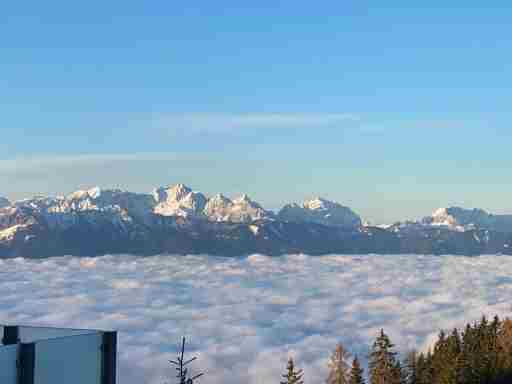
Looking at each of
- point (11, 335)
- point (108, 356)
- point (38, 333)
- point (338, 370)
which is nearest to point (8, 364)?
point (108, 356)

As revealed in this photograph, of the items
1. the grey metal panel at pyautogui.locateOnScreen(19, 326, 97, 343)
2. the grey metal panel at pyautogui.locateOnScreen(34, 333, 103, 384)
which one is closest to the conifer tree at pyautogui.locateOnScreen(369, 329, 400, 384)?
the grey metal panel at pyautogui.locateOnScreen(19, 326, 97, 343)

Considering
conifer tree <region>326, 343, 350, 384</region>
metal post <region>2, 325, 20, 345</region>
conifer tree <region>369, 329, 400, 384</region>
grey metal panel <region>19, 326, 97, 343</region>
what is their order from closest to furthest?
grey metal panel <region>19, 326, 97, 343</region> < metal post <region>2, 325, 20, 345</region> < conifer tree <region>369, 329, 400, 384</region> < conifer tree <region>326, 343, 350, 384</region>

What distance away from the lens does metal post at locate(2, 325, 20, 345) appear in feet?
148

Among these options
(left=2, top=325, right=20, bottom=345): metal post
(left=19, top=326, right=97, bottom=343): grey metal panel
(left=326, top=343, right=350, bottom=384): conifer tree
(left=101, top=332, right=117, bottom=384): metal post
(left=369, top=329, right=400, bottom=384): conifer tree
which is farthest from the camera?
(left=326, top=343, right=350, bottom=384): conifer tree

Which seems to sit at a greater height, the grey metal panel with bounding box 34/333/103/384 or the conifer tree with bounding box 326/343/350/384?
the grey metal panel with bounding box 34/333/103/384

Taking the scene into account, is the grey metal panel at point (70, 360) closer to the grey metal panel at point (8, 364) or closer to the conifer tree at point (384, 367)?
the grey metal panel at point (8, 364)

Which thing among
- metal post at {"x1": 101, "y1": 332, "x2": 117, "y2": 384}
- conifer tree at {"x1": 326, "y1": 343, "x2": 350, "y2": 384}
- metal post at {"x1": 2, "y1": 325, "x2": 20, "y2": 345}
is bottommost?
conifer tree at {"x1": 326, "y1": 343, "x2": 350, "y2": 384}

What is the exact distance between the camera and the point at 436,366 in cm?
10581

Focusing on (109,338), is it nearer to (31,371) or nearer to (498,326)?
(31,371)

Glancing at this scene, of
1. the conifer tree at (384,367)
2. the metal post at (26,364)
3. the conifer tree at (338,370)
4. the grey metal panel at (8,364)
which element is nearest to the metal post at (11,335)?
the metal post at (26,364)

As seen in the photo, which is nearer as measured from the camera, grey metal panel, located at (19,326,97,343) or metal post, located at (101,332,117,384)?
metal post, located at (101,332,117,384)

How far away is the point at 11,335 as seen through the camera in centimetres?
4512

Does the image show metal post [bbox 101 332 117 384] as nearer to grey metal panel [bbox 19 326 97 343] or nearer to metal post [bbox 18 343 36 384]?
grey metal panel [bbox 19 326 97 343]

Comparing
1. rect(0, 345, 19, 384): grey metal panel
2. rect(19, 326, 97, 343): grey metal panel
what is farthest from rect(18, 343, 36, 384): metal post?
rect(19, 326, 97, 343): grey metal panel
